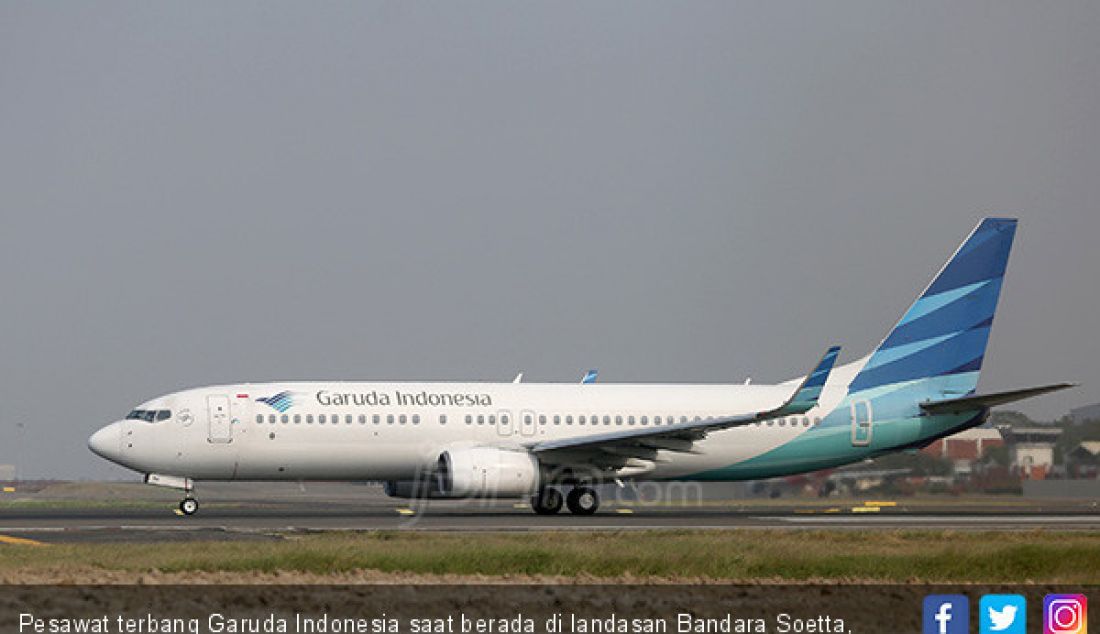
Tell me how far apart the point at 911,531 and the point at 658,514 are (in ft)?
36.9

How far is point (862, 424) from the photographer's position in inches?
1779

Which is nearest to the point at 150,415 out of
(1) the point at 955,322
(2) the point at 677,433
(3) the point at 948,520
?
(2) the point at 677,433

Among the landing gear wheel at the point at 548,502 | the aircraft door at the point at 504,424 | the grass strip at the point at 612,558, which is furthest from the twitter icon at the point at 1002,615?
the aircraft door at the point at 504,424

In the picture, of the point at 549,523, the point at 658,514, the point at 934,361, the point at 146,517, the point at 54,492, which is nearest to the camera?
the point at 549,523

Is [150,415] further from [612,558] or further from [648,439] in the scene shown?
[612,558]

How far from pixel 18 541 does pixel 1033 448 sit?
107 feet

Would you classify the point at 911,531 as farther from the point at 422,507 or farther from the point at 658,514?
the point at 422,507

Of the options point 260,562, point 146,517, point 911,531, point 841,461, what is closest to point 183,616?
point 260,562

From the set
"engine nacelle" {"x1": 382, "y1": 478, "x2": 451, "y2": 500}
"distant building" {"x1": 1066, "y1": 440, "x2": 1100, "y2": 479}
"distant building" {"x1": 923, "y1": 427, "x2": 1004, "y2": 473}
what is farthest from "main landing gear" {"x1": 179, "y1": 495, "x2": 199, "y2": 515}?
"distant building" {"x1": 1066, "y1": 440, "x2": 1100, "y2": 479}

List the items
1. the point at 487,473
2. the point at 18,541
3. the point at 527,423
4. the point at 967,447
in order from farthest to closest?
the point at 967,447 < the point at 527,423 < the point at 487,473 < the point at 18,541

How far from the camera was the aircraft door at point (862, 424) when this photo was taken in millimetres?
45188

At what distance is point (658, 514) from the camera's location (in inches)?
1702

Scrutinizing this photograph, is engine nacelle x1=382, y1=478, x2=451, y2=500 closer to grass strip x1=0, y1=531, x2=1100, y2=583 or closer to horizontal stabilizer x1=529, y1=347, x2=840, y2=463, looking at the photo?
horizontal stabilizer x1=529, y1=347, x2=840, y2=463

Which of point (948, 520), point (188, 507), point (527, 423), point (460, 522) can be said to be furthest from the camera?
point (527, 423)
